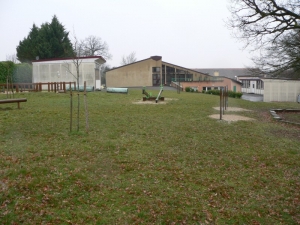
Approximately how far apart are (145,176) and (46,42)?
126 feet

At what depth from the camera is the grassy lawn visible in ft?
13.8

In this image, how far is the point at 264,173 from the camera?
239 inches

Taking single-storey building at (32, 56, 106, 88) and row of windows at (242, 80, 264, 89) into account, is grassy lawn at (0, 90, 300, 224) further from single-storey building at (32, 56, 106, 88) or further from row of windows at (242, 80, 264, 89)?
row of windows at (242, 80, 264, 89)

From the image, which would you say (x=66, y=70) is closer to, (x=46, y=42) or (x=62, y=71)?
(x=62, y=71)

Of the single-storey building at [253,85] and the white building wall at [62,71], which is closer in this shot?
the white building wall at [62,71]

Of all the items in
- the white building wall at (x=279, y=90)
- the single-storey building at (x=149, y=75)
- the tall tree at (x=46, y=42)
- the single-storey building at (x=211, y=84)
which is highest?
the tall tree at (x=46, y=42)

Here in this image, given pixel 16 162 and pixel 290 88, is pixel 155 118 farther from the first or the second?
pixel 290 88

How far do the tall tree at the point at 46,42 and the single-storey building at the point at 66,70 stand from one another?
8.71m

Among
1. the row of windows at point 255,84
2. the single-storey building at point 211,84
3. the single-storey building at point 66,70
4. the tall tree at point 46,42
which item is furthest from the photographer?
the single-storey building at point 211,84

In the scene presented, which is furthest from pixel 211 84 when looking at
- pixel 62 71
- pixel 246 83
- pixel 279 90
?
pixel 62 71

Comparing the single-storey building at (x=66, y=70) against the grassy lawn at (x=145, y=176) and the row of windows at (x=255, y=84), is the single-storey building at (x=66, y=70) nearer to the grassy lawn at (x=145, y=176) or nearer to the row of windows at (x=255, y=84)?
the grassy lawn at (x=145, y=176)

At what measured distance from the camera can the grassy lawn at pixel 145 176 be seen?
4219 mm

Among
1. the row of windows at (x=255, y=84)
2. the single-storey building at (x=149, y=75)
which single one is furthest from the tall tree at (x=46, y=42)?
the row of windows at (x=255, y=84)

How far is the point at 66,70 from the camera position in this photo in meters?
30.3
